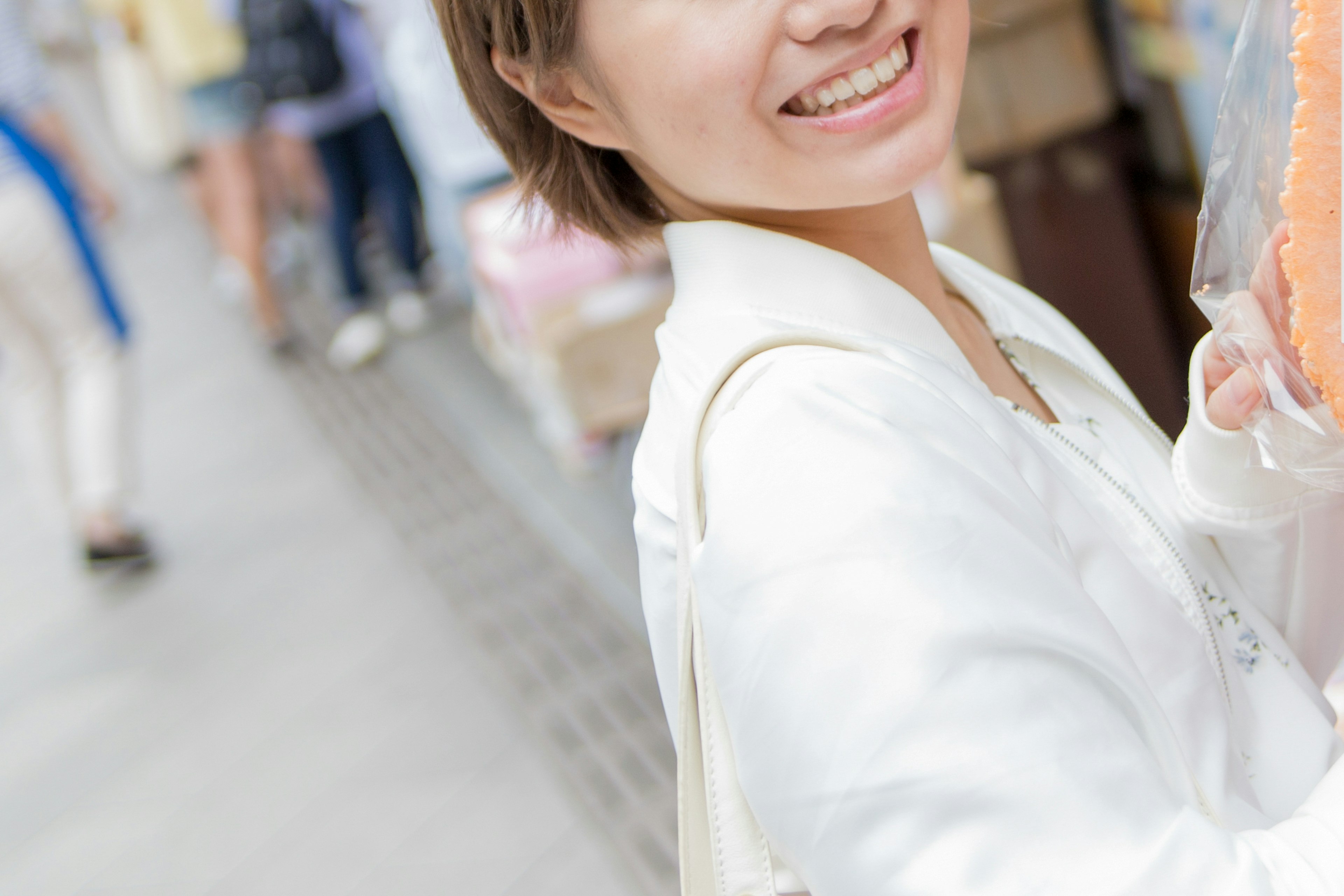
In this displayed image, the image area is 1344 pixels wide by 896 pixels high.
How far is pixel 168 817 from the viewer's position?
2895 millimetres

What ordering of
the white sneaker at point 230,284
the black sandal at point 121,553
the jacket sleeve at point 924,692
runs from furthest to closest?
the white sneaker at point 230,284 → the black sandal at point 121,553 → the jacket sleeve at point 924,692

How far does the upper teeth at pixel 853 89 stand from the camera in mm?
762

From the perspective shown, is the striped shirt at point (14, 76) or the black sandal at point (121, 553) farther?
the black sandal at point (121, 553)

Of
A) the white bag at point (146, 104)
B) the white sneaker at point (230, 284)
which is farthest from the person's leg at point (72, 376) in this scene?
the white bag at point (146, 104)

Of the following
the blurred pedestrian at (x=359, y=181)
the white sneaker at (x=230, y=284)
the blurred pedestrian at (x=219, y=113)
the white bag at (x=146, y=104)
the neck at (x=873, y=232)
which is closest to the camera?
the neck at (x=873, y=232)

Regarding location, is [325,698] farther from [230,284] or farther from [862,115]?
[230,284]

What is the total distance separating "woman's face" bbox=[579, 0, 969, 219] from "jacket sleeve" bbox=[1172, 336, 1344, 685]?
28 centimetres

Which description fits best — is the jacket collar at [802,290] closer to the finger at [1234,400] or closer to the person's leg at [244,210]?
the finger at [1234,400]

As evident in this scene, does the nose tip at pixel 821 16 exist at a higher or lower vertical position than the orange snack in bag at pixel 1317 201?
higher

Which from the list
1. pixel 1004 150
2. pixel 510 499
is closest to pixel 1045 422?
pixel 1004 150

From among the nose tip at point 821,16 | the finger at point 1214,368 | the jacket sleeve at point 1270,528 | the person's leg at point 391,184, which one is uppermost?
the nose tip at point 821,16

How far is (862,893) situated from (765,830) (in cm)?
9

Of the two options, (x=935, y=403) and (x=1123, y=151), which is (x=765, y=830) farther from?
(x=1123, y=151)

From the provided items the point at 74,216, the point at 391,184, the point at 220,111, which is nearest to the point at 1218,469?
the point at 74,216
